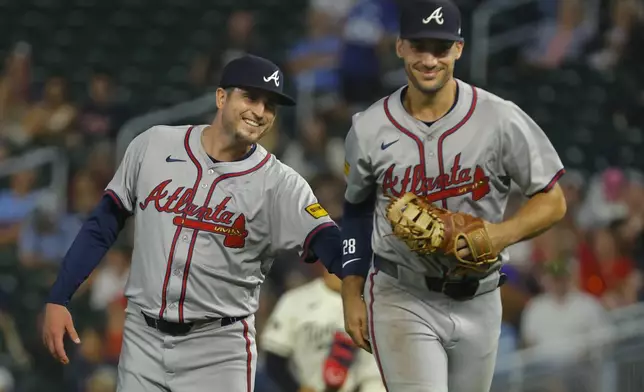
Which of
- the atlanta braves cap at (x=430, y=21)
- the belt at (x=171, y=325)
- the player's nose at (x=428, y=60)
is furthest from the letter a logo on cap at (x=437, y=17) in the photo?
the belt at (x=171, y=325)

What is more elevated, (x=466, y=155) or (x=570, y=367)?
(x=466, y=155)

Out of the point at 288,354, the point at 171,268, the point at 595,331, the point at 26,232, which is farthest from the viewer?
the point at 26,232

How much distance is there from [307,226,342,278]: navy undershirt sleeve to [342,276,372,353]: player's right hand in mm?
151

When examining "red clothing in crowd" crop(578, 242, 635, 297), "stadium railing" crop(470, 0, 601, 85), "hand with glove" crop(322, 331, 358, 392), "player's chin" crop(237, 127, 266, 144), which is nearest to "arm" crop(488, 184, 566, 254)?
"player's chin" crop(237, 127, 266, 144)

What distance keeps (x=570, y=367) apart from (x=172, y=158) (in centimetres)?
298

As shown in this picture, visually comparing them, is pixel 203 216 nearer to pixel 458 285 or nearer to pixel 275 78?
pixel 275 78

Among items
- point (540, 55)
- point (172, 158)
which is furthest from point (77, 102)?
point (172, 158)

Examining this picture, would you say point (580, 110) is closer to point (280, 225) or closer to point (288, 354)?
point (288, 354)

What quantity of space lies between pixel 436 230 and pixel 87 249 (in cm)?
129

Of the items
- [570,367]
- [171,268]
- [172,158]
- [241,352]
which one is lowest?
[570,367]

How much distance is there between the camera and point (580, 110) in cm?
1013

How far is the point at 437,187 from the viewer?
416 cm

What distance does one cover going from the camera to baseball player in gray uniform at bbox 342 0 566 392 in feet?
13.4

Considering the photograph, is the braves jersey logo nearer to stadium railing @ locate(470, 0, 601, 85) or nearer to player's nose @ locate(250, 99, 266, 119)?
player's nose @ locate(250, 99, 266, 119)
